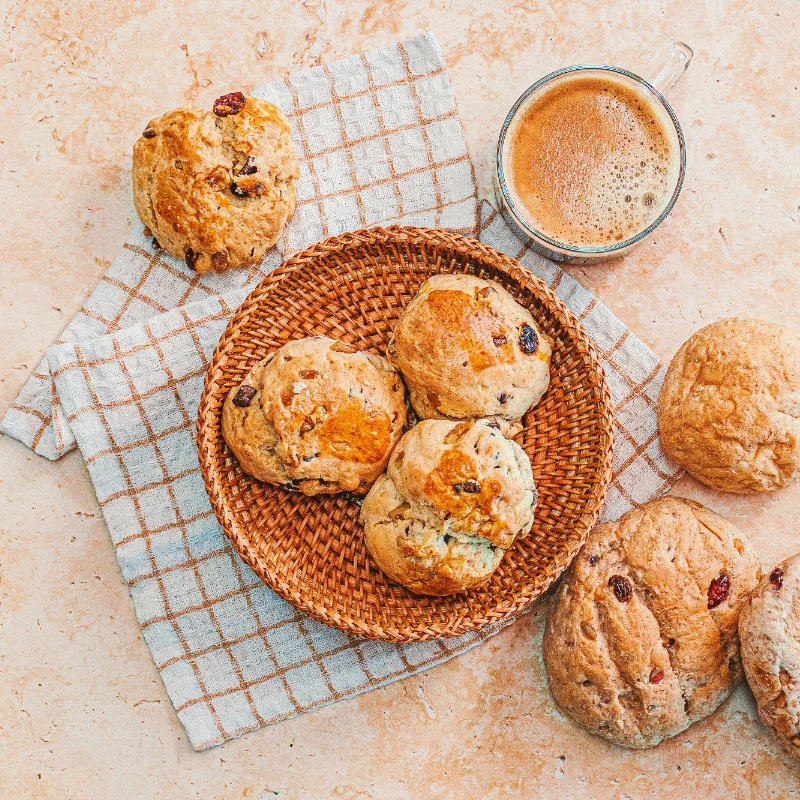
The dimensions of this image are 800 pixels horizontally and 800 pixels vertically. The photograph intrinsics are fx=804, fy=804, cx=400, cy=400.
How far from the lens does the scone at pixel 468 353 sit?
2107 mm

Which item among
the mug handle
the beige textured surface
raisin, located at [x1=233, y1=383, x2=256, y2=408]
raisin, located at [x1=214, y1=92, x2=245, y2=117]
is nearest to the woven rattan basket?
raisin, located at [x1=233, y1=383, x2=256, y2=408]

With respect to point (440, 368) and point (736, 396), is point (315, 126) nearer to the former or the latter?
point (440, 368)

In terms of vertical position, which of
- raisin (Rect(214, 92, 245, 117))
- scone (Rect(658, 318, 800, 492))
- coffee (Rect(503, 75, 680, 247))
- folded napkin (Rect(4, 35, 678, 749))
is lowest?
folded napkin (Rect(4, 35, 678, 749))

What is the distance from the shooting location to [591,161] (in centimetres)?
238

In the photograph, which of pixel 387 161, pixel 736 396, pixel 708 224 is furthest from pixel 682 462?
pixel 387 161

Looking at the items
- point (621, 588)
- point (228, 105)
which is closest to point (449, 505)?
point (621, 588)

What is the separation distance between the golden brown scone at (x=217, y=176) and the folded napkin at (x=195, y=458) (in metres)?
0.15

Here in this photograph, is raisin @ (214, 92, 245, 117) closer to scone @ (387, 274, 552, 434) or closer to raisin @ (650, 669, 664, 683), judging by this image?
scone @ (387, 274, 552, 434)

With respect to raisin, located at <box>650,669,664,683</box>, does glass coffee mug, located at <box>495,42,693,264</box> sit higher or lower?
higher

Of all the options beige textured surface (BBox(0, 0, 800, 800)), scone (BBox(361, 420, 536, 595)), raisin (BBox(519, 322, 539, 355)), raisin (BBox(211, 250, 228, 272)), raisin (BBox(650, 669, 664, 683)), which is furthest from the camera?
beige textured surface (BBox(0, 0, 800, 800))

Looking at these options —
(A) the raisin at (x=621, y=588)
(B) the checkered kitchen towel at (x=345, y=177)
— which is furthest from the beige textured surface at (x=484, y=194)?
(A) the raisin at (x=621, y=588)

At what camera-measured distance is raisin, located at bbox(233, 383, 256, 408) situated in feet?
7.04

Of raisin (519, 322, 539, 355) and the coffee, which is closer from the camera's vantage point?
raisin (519, 322, 539, 355)

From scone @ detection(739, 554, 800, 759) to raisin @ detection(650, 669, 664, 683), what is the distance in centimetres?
23
